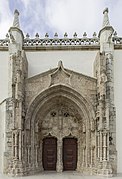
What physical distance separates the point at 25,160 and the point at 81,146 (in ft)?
9.40

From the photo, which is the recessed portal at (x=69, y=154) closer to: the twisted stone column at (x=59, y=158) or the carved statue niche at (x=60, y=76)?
the twisted stone column at (x=59, y=158)

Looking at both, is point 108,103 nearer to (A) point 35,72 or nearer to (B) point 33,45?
(A) point 35,72

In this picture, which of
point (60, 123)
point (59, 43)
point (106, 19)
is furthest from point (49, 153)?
point (106, 19)

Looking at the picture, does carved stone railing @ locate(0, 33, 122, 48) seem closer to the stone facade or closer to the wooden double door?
the stone facade

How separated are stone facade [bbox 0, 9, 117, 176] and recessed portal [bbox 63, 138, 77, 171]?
32 cm

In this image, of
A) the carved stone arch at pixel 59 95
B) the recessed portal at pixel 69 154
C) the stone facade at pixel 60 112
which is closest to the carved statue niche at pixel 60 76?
the stone facade at pixel 60 112

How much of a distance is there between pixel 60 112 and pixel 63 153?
81.5 inches

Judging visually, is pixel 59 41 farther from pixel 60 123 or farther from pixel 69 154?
pixel 69 154

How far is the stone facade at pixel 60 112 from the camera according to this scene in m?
11.2

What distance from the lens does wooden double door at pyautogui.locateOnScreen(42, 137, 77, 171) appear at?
12.8 metres

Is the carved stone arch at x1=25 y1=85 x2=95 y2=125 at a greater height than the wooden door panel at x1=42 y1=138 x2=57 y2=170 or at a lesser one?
greater

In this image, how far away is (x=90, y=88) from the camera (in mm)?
12156

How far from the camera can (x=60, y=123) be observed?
42.4ft

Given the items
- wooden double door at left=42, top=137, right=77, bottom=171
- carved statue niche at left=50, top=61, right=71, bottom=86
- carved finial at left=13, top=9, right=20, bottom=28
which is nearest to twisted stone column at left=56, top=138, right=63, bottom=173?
wooden double door at left=42, top=137, right=77, bottom=171
